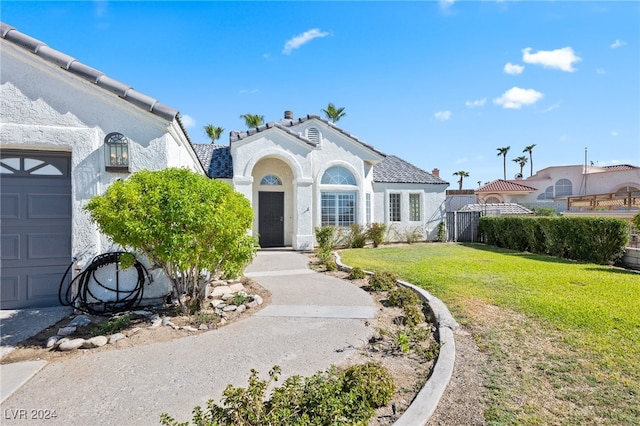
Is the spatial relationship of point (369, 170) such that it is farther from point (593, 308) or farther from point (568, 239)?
point (593, 308)

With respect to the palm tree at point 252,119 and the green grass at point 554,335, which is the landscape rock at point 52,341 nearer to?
the green grass at point 554,335

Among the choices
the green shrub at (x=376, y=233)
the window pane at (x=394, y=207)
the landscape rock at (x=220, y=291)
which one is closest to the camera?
the landscape rock at (x=220, y=291)

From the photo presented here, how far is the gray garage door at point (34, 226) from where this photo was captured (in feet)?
21.2

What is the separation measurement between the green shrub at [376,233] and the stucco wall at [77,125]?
41.9 ft

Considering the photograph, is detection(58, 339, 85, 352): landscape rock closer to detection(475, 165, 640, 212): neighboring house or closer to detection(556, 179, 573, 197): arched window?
detection(475, 165, 640, 212): neighboring house

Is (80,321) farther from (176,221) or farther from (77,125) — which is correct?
(77,125)

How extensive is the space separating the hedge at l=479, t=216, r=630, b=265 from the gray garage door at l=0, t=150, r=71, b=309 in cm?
1739

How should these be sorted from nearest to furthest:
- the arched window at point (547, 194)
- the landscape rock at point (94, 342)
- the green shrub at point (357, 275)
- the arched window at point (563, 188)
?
the landscape rock at point (94, 342) → the green shrub at point (357, 275) → the arched window at point (563, 188) → the arched window at point (547, 194)

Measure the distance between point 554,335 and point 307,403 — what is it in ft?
15.1

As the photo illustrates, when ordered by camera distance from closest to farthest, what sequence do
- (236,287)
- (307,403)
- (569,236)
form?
(307,403), (236,287), (569,236)

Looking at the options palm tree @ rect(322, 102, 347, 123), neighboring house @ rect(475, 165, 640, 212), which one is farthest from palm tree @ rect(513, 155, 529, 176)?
palm tree @ rect(322, 102, 347, 123)

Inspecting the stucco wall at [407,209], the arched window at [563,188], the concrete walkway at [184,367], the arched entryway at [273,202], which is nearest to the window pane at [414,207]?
the stucco wall at [407,209]

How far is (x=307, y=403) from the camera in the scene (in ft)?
10.3

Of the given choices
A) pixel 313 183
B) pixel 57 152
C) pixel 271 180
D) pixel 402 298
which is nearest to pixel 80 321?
pixel 57 152
